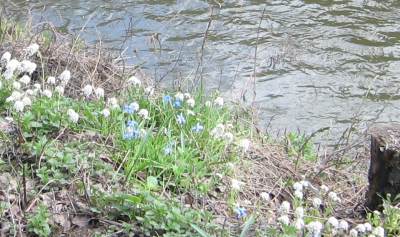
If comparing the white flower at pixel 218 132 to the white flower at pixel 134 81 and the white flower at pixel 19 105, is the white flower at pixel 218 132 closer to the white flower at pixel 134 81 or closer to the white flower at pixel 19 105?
the white flower at pixel 134 81

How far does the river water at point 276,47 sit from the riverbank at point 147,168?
1.32 m

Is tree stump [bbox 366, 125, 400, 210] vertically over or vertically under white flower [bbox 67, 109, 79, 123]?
under

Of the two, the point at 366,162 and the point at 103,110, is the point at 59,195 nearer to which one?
the point at 103,110

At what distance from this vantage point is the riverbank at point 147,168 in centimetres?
397

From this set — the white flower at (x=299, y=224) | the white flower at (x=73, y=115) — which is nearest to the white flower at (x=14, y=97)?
the white flower at (x=73, y=115)

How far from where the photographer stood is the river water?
24.3ft

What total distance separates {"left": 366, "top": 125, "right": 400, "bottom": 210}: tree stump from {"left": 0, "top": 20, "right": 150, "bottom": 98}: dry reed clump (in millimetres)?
2094

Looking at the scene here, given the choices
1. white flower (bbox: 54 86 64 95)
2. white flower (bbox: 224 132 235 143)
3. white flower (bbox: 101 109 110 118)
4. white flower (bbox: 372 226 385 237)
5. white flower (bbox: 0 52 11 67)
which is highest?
white flower (bbox: 0 52 11 67)

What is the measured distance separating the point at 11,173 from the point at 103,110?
2.89ft

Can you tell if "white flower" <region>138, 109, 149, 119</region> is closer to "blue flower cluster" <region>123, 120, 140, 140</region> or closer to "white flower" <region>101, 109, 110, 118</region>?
"blue flower cluster" <region>123, 120, 140, 140</region>

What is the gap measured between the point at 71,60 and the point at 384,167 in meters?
2.78

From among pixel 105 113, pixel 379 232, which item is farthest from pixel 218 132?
pixel 379 232

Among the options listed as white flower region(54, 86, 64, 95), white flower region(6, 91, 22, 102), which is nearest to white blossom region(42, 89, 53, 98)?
white flower region(54, 86, 64, 95)

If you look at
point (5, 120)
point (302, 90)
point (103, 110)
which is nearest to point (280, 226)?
point (103, 110)
